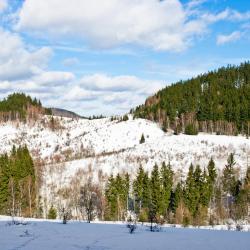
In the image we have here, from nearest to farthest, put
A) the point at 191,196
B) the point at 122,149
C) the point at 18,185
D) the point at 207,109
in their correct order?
the point at 18,185 → the point at 191,196 → the point at 122,149 → the point at 207,109

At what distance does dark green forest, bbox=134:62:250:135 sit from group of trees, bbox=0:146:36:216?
86401 millimetres

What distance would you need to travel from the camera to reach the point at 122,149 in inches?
5497

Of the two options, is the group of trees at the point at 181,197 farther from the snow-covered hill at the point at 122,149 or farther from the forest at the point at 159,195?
the snow-covered hill at the point at 122,149

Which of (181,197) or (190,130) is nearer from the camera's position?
(181,197)

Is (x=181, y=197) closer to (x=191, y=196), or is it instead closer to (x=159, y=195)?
(x=191, y=196)

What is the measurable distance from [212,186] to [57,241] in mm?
66312

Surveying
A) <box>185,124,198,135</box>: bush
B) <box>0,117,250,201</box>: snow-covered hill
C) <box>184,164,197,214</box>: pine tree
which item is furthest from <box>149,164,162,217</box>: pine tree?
<box>185,124,198,135</box>: bush

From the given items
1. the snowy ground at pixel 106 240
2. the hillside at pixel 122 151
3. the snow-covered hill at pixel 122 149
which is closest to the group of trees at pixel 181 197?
the hillside at pixel 122 151

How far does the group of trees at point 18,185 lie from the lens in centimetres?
6644

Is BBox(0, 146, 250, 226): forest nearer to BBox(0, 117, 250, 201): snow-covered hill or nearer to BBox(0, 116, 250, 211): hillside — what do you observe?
BBox(0, 116, 250, 211): hillside

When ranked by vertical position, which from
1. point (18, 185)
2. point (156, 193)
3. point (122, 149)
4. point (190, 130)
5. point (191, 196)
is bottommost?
point (191, 196)

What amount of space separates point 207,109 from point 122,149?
150 feet

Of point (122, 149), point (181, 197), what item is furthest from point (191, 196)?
point (122, 149)

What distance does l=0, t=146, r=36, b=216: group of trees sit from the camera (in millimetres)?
66438
